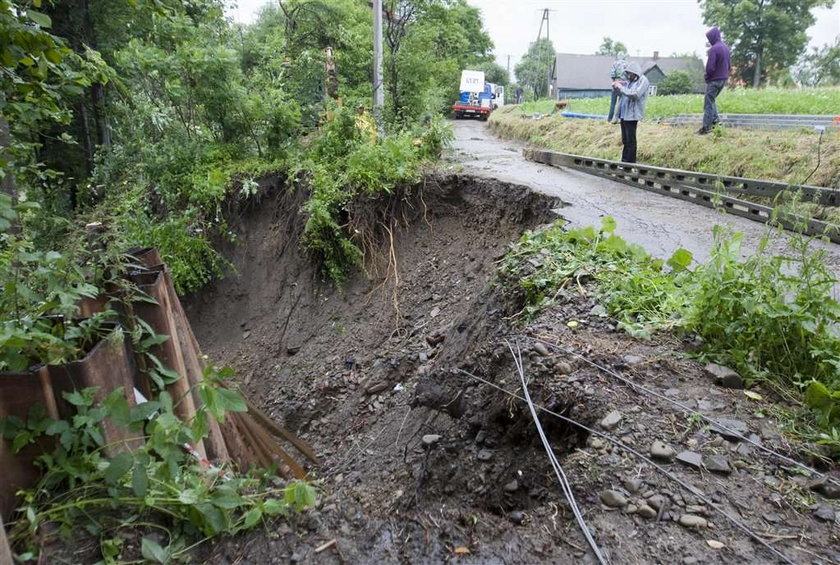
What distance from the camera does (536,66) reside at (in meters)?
72.6

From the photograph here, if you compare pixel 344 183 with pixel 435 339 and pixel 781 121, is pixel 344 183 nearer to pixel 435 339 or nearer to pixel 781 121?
pixel 435 339

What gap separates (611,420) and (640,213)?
4876mm

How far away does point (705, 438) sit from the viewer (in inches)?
112

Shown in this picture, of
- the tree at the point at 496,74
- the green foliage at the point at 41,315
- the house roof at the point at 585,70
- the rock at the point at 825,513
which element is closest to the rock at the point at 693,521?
the rock at the point at 825,513

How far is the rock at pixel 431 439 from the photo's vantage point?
3683mm

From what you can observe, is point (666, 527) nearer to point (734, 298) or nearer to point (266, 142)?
point (734, 298)

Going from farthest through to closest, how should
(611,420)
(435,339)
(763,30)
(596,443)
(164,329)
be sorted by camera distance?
(763,30) → (435,339) → (164,329) → (611,420) → (596,443)

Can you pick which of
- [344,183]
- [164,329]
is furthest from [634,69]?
[164,329]

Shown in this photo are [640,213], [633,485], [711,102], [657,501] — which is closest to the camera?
[657,501]

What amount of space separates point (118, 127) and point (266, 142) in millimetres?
3531

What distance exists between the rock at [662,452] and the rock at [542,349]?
3.11ft

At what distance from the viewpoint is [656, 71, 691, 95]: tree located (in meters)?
50.4

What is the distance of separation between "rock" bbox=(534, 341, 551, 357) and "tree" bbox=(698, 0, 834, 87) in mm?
55253

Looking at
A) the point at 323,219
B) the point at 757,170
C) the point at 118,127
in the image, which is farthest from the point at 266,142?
the point at 757,170
